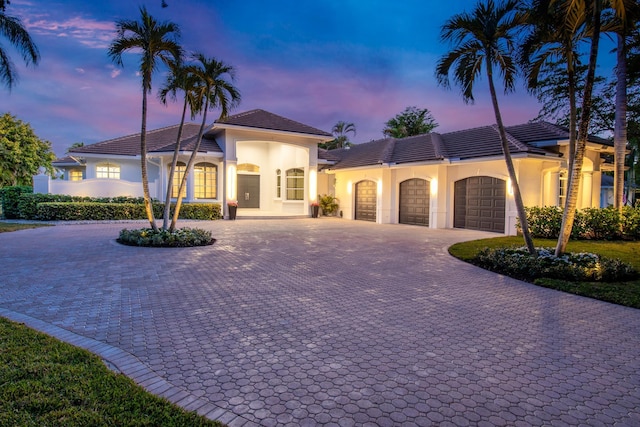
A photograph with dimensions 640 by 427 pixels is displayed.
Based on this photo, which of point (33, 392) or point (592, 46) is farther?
point (592, 46)

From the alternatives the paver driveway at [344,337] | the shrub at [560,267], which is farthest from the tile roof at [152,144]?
the shrub at [560,267]

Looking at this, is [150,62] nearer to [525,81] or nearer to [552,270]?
[525,81]

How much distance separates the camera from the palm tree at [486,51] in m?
8.60

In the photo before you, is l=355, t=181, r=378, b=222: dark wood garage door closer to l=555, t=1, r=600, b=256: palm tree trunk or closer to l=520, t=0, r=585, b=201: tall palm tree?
l=520, t=0, r=585, b=201: tall palm tree

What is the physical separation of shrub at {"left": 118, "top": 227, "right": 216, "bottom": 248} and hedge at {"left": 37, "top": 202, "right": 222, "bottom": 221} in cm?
807

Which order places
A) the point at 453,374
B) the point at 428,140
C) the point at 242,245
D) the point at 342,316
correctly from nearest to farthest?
the point at 453,374 < the point at 342,316 < the point at 242,245 < the point at 428,140

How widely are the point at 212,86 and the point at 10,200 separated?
1471 centimetres

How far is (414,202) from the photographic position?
19688mm

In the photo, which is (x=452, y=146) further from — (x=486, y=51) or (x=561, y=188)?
(x=486, y=51)

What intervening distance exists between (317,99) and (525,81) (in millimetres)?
18585

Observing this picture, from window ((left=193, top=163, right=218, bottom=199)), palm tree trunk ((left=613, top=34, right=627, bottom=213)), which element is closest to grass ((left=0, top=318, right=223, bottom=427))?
palm tree trunk ((left=613, top=34, right=627, bottom=213))

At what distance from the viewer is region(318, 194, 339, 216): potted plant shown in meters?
23.8

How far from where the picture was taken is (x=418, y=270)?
8320 millimetres

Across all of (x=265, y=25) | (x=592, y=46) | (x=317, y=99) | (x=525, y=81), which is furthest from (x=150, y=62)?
(x=317, y=99)
